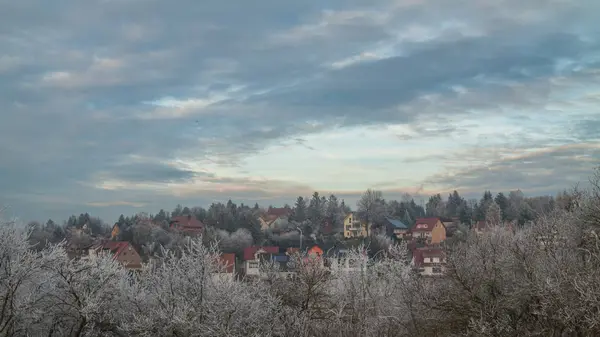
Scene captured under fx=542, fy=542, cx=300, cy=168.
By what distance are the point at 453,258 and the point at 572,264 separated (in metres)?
3.13

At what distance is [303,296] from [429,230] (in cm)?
6346

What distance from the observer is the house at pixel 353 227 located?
85.5 metres

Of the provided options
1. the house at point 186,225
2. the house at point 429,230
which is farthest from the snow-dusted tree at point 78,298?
the house at point 186,225

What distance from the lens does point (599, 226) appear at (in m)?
16.0

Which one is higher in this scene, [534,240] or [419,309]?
[534,240]

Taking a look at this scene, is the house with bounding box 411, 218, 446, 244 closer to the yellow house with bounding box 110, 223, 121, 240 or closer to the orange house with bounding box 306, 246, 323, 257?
the orange house with bounding box 306, 246, 323, 257

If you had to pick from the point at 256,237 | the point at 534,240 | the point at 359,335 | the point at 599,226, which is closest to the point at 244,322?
the point at 359,335

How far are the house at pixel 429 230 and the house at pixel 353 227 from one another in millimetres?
8077

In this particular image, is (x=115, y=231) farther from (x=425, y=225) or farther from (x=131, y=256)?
(x=425, y=225)

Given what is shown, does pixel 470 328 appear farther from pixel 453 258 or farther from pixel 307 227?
pixel 307 227

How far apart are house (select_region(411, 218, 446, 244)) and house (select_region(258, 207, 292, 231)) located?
2375 cm

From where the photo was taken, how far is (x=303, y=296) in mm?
18359

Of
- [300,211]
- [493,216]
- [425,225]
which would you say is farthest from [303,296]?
[300,211]

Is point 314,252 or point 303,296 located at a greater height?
point 314,252
